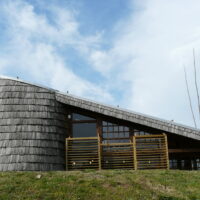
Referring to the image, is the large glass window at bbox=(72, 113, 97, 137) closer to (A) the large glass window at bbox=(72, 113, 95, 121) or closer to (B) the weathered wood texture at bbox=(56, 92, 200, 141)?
(A) the large glass window at bbox=(72, 113, 95, 121)

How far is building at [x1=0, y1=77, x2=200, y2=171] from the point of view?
13102 mm

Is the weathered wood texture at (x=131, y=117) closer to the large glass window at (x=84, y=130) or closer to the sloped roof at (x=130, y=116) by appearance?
the sloped roof at (x=130, y=116)

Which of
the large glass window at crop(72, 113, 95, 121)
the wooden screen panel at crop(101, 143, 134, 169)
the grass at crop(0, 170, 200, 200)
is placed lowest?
the grass at crop(0, 170, 200, 200)

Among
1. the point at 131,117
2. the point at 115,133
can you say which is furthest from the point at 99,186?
the point at 115,133

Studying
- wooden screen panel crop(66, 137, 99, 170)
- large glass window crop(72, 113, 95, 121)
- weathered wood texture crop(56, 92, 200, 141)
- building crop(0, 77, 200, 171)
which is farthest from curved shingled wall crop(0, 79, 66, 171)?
weathered wood texture crop(56, 92, 200, 141)

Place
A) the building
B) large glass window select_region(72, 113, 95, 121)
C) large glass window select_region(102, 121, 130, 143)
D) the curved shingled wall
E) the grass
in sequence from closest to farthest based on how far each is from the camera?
the grass
the curved shingled wall
the building
large glass window select_region(102, 121, 130, 143)
large glass window select_region(72, 113, 95, 121)

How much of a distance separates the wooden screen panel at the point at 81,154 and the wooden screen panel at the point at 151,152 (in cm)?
176

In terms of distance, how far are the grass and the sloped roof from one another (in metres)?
2.49

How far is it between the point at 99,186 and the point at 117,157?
4400 millimetres

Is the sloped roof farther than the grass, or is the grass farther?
the sloped roof

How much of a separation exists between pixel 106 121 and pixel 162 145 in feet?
8.57

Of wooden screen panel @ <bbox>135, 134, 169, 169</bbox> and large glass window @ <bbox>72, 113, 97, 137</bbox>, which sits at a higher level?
large glass window @ <bbox>72, 113, 97, 137</bbox>

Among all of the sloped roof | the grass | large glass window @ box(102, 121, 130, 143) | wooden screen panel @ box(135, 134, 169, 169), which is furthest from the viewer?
large glass window @ box(102, 121, 130, 143)

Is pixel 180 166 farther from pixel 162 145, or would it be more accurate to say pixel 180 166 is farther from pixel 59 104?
pixel 59 104
